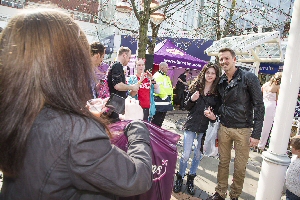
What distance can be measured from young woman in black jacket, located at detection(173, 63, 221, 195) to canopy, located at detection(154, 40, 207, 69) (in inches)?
269

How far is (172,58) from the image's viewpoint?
1068 cm

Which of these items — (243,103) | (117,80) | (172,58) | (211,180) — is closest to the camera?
(243,103)

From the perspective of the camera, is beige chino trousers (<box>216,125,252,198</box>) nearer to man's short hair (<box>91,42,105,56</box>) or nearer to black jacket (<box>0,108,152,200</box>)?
man's short hair (<box>91,42,105,56</box>)

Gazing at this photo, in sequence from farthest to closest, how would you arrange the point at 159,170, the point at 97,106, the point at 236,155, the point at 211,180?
the point at 211,180, the point at 236,155, the point at 97,106, the point at 159,170

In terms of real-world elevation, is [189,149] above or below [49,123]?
below

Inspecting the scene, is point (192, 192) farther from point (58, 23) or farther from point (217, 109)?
point (58, 23)

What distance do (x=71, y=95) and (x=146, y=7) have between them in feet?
21.8

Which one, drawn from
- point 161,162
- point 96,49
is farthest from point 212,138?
point 96,49

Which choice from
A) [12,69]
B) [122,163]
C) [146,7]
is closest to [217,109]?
[122,163]

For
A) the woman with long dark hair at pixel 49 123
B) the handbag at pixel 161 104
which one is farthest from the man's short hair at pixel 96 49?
the woman with long dark hair at pixel 49 123

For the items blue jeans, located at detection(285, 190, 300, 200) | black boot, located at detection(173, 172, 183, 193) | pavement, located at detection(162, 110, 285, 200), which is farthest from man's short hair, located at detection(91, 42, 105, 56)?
blue jeans, located at detection(285, 190, 300, 200)

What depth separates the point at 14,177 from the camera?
3.32 feet

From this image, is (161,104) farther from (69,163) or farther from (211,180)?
(69,163)

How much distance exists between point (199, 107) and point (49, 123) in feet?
9.86
